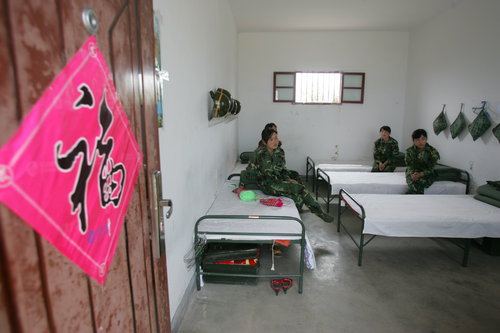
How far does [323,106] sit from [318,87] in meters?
0.43

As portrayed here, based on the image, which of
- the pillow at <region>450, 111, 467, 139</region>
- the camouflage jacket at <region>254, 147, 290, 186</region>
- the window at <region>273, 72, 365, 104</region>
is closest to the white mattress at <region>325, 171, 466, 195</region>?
the pillow at <region>450, 111, 467, 139</region>

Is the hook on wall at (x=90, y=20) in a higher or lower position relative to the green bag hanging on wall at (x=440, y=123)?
higher

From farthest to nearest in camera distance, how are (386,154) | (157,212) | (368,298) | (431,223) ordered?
(386,154) → (431,223) → (368,298) → (157,212)

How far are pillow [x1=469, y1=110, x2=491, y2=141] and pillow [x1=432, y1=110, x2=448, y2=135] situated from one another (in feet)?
2.69

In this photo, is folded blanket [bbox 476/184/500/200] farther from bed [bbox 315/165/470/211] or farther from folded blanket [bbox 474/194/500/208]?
bed [bbox 315/165/470/211]

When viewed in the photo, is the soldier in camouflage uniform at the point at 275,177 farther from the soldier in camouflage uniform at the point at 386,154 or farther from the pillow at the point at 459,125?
the pillow at the point at 459,125

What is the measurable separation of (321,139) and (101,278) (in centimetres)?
634

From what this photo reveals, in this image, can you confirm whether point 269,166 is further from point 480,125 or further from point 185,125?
point 480,125

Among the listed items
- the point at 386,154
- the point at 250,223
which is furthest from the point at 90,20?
the point at 386,154

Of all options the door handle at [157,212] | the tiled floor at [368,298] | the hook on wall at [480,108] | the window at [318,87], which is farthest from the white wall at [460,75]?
the door handle at [157,212]

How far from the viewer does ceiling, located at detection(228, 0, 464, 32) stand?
4.74 meters

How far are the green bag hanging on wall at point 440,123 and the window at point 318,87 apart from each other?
5.65ft

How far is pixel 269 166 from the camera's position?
377 centimetres

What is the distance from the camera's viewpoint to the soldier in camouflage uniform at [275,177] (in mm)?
3697
